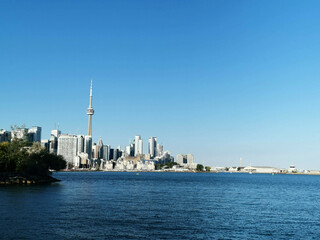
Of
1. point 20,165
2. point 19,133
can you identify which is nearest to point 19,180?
point 20,165

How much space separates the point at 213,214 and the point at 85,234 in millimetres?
25712

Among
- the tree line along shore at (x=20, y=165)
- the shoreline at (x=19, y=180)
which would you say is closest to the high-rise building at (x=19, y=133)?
the tree line along shore at (x=20, y=165)

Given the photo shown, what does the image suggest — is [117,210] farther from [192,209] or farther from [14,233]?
[14,233]

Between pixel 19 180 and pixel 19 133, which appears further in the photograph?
pixel 19 133

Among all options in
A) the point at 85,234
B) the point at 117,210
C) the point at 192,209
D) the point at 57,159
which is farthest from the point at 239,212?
the point at 57,159

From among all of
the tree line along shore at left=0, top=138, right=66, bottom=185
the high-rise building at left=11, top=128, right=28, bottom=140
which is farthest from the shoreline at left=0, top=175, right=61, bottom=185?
the high-rise building at left=11, top=128, right=28, bottom=140

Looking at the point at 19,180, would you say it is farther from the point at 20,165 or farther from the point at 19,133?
the point at 19,133

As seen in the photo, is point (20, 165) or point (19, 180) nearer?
point (19, 180)

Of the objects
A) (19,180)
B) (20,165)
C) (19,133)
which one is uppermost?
(19,133)

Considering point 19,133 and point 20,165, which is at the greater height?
point 19,133

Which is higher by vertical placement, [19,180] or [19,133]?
[19,133]

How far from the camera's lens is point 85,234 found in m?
38.0

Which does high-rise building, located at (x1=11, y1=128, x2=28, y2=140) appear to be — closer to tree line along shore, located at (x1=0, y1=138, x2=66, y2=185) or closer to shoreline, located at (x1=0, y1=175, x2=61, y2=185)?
tree line along shore, located at (x1=0, y1=138, x2=66, y2=185)

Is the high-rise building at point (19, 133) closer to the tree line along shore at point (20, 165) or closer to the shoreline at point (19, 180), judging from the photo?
the tree line along shore at point (20, 165)
